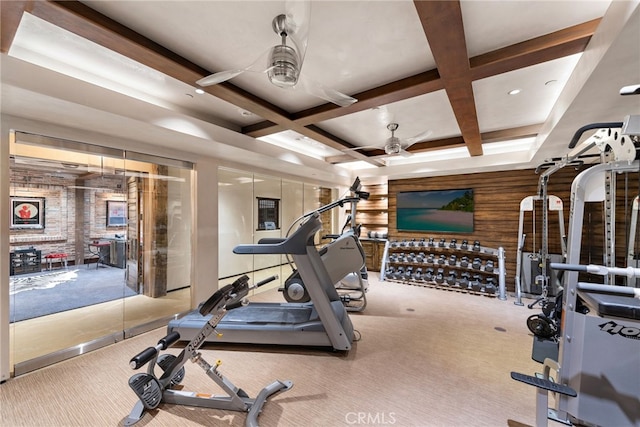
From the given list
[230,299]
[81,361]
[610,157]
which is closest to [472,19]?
[610,157]

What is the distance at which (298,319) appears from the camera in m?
3.08

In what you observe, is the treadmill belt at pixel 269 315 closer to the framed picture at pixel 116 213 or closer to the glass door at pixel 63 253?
the glass door at pixel 63 253

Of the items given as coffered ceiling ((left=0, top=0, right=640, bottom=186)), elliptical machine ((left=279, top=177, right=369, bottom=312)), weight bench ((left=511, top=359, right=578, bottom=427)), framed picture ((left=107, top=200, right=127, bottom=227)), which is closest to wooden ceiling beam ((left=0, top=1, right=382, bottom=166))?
coffered ceiling ((left=0, top=0, right=640, bottom=186))

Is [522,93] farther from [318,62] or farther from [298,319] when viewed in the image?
[298,319]

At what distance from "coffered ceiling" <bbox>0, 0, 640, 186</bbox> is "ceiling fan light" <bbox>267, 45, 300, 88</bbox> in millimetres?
99

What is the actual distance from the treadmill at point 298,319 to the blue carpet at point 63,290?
118 cm

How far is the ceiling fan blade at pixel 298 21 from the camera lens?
1.38 m

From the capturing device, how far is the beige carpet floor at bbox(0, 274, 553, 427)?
1954 mm

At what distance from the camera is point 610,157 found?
2.49m

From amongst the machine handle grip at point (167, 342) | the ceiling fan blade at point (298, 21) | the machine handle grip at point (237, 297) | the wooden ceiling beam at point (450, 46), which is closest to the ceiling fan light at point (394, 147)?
the wooden ceiling beam at point (450, 46)

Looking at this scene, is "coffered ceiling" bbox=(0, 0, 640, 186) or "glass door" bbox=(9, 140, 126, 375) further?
"glass door" bbox=(9, 140, 126, 375)

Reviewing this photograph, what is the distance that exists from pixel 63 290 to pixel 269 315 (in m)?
2.50

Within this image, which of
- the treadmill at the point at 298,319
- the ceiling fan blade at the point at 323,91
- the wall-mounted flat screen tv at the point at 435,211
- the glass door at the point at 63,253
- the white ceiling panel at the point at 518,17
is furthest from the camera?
the wall-mounted flat screen tv at the point at 435,211

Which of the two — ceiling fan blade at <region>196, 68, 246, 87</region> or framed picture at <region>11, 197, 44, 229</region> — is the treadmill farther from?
framed picture at <region>11, 197, 44, 229</region>
